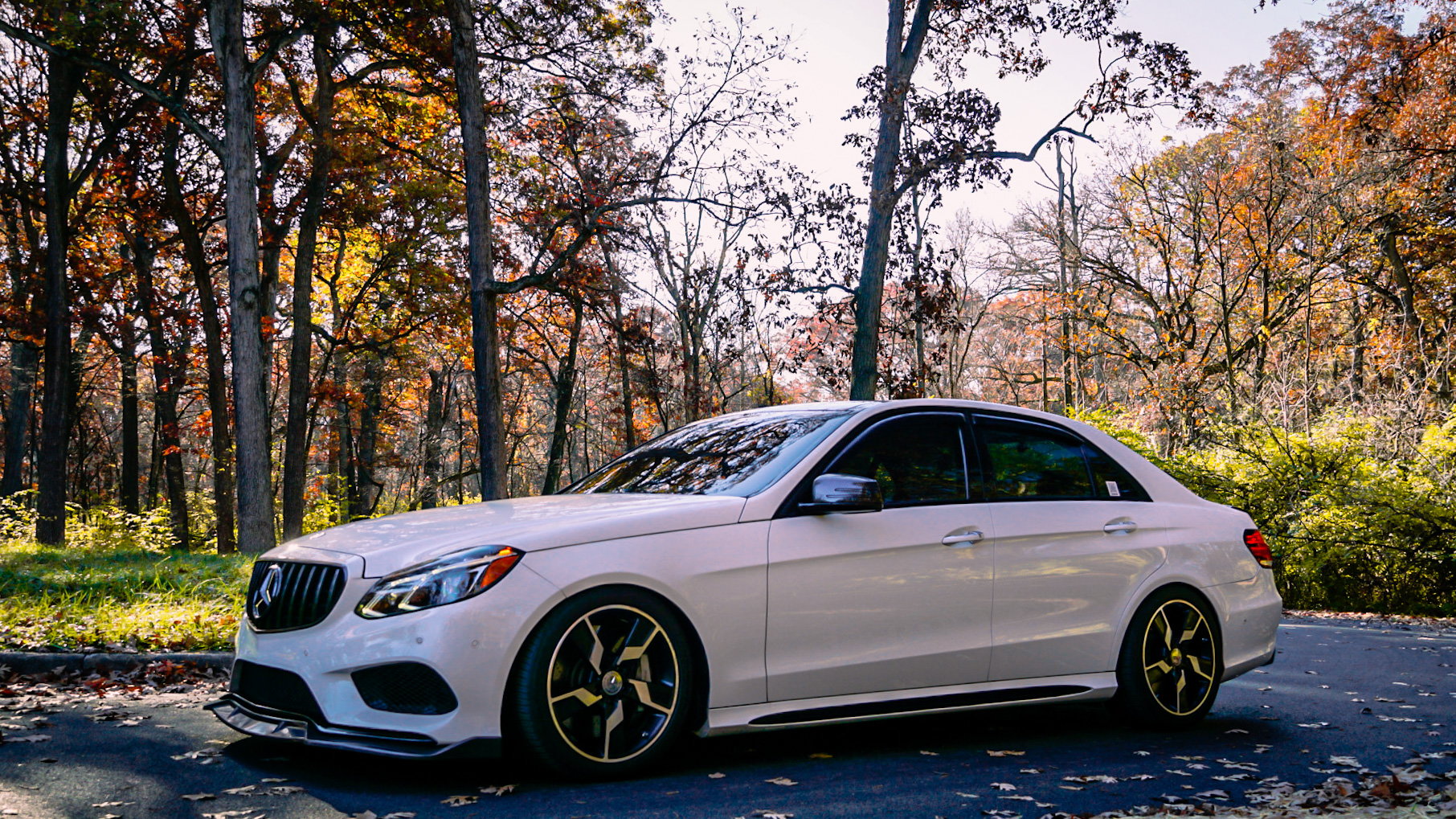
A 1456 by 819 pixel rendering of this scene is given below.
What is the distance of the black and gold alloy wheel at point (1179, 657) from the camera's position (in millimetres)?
5992

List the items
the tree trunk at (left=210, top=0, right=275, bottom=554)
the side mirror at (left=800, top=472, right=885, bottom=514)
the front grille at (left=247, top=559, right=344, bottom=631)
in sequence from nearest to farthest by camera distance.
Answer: the front grille at (left=247, top=559, right=344, bottom=631) → the side mirror at (left=800, top=472, right=885, bottom=514) → the tree trunk at (left=210, top=0, right=275, bottom=554)

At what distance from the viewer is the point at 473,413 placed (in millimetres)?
46000

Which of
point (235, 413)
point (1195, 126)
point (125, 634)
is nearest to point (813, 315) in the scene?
point (1195, 126)

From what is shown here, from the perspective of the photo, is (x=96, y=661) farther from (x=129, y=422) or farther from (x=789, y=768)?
(x=129, y=422)

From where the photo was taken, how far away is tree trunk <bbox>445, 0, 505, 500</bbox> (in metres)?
15.7

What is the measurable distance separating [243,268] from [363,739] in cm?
1308

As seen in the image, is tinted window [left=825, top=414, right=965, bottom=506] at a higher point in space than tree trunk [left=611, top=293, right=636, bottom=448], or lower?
lower

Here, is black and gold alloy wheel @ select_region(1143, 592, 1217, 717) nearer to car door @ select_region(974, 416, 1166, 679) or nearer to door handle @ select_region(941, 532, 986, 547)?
car door @ select_region(974, 416, 1166, 679)

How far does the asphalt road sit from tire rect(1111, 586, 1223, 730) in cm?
15

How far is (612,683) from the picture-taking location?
4461mm

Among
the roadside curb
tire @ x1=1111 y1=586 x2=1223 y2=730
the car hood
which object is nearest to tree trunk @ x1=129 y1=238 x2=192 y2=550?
the roadside curb

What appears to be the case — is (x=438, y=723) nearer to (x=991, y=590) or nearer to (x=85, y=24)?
(x=991, y=590)

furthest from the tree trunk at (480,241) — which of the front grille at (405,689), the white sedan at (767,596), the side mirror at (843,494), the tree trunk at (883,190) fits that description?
the front grille at (405,689)

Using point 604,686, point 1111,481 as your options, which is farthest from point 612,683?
point 1111,481
